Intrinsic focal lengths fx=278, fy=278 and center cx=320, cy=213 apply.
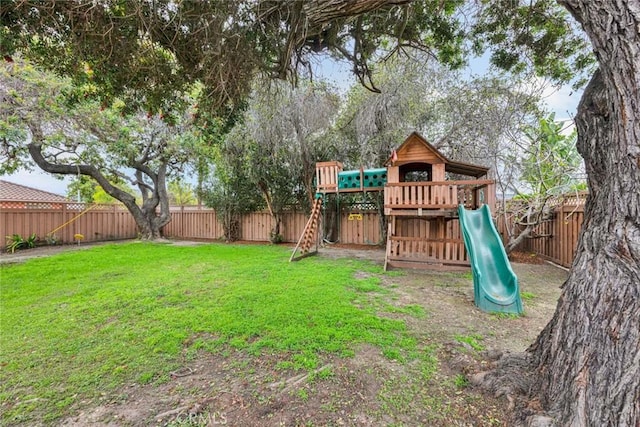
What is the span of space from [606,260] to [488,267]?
300 cm

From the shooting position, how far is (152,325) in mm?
2844

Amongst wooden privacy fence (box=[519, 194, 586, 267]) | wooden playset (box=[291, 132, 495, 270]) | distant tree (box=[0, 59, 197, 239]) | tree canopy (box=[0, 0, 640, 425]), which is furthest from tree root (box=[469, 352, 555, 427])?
distant tree (box=[0, 59, 197, 239])

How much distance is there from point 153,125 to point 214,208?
3.52 meters

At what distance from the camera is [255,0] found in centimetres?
294

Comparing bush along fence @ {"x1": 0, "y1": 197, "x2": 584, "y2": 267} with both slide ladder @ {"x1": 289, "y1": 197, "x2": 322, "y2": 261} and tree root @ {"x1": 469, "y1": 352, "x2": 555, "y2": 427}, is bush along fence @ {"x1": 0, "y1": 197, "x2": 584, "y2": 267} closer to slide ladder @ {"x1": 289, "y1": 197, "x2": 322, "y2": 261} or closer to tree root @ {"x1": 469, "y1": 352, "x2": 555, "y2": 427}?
slide ladder @ {"x1": 289, "y1": 197, "x2": 322, "y2": 261}

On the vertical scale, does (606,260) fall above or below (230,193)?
below

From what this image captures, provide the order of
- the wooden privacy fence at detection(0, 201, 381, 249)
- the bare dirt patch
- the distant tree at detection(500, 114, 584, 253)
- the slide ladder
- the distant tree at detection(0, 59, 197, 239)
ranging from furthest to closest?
the wooden privacy fence at detection(0, 201, 381, 249)
the slide ladder
the distant tree at detection(0, 59, 197, 239)
the distant tree at detection(500, 114, 584, 253)
the bare dirt patch

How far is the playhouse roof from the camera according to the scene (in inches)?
225

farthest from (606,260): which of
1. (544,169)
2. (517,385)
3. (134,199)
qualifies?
(134,199)

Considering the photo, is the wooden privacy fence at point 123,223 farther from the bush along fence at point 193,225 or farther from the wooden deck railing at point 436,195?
the wooden deck railing at point 436,195

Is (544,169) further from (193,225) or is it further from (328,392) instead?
(193,225)

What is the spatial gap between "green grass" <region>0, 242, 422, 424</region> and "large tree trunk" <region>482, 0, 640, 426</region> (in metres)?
1.08

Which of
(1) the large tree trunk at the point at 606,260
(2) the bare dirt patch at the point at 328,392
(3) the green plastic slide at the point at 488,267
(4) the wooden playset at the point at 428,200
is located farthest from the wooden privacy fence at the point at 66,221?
(1) the large tree trunk at the point at 606,260

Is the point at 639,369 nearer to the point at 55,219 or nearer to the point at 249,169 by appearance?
the point at 249,169
